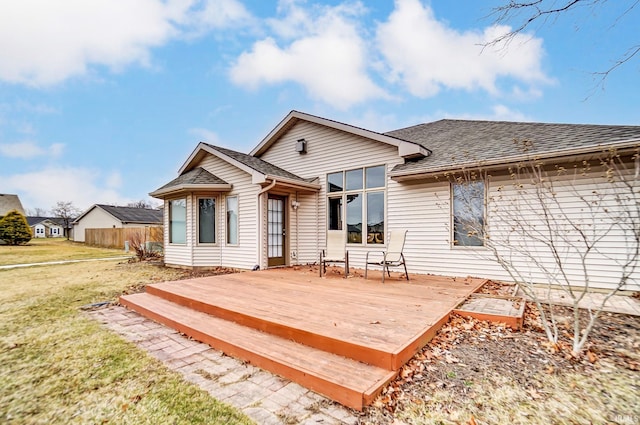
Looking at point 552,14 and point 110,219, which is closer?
point 552,14

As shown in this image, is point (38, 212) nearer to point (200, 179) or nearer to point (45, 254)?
point (45, 254)

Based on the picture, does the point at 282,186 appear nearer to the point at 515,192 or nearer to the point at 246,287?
the point at 246,287

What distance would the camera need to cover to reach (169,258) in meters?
9.90

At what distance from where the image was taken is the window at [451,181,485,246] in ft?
20.6

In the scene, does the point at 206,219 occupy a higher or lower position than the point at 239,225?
higher

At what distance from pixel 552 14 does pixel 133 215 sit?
38423mm

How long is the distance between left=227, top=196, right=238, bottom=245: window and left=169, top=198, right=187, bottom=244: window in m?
1.60

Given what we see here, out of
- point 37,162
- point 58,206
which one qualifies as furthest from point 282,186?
point 58,206

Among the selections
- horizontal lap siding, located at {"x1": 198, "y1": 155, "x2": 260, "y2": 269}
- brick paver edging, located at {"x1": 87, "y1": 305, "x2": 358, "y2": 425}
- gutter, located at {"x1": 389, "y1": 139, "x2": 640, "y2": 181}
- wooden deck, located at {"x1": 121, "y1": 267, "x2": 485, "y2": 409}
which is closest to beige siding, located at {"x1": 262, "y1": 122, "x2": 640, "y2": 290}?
gutter, located at {"x1": 389, "y1": 139, "x2": 640, "y2": 181}

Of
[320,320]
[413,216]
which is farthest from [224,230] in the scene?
[320,320]

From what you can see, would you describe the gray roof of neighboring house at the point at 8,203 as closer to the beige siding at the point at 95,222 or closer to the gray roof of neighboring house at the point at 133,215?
the beige siding at the point at 95,222

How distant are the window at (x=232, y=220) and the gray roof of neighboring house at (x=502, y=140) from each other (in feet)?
15.6

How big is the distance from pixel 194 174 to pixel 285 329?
745cm

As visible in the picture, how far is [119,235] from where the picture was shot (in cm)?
2289
